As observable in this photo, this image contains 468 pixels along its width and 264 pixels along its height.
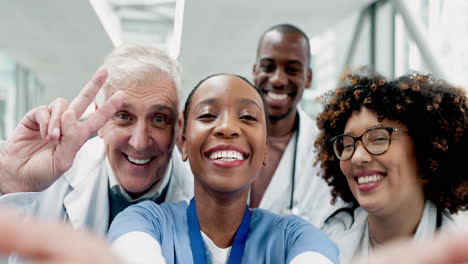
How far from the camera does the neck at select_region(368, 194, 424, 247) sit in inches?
55.2

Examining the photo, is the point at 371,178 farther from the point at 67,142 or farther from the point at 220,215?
the point at 67,142

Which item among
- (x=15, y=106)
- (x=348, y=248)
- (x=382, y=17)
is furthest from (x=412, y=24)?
(x=15, y=106)

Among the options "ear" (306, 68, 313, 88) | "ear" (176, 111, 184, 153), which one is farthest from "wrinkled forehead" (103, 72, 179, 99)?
"ear" (306, 68, 313, 88)

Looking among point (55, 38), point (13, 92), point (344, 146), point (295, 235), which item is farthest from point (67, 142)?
point (13, 92)

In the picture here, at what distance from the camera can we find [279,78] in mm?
2021

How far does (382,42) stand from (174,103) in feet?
11.4

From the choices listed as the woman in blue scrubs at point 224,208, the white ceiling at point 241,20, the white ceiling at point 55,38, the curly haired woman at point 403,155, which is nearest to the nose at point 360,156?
the curly haired woman at point 403,155

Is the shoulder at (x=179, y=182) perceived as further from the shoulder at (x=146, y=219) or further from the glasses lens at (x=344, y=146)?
the glasses lens at (x=344, y=146)

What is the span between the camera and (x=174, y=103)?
1438 mm

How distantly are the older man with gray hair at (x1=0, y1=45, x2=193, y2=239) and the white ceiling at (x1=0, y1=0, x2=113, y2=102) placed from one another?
2.42 meters

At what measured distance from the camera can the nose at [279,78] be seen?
2.02 metres

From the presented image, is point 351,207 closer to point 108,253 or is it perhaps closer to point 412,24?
point 108,253

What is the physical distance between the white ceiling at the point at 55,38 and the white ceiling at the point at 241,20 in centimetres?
92

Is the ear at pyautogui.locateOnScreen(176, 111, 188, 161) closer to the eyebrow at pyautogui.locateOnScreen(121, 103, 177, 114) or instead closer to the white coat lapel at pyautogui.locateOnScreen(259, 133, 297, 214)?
the eyebrow at pyautogui.locateOnScreen(121, 103, 177, 114)
